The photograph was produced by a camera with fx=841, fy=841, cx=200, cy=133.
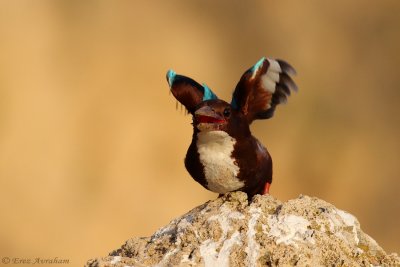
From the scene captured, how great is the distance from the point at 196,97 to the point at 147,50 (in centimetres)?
435

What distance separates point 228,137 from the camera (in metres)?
3.13

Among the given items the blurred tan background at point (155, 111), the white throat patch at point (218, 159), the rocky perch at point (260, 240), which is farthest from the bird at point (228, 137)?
the blurred tan background at point (155, 111)

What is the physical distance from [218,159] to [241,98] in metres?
0.36

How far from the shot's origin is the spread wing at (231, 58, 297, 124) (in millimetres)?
3354

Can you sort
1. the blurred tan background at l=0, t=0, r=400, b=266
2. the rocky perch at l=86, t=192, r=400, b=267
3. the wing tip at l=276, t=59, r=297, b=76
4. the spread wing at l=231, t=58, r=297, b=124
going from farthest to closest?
the blurred tan background at l=0, t=0, r=400, b=266 < the wing tip at l=276, t=59, r=297, b=76 < the spread wing at l=231, t=58, r=297, b=124 < the rocky perch at l=86, t=192, r=400, b=267

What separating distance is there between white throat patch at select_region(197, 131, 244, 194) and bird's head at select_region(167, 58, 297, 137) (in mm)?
39

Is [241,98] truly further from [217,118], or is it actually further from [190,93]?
[217,118]

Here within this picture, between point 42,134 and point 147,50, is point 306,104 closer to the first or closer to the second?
point 147,50

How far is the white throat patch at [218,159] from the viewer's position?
10.2 feet

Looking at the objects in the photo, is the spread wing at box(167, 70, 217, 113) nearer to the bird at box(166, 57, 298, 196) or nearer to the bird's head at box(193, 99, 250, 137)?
the bird at box(166, 57, 298, 196)

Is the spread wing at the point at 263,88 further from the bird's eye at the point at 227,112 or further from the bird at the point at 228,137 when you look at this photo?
the bird's eye at the point at 227,112

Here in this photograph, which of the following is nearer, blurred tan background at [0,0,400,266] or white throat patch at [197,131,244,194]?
white throat patch at [197,131,244,194]

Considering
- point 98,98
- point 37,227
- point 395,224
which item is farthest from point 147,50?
point 395,224

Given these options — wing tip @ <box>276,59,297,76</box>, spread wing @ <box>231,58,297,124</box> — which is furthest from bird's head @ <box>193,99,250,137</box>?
wing tip @ <box>276,59,297,76</box>
